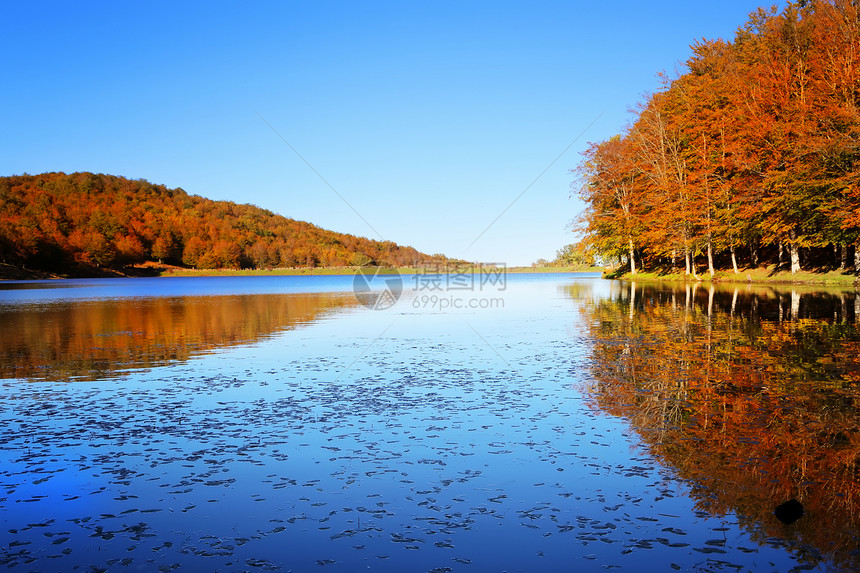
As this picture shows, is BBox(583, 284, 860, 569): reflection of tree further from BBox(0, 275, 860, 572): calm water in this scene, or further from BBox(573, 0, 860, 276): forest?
BBox(573, 0, 860, 276): forest

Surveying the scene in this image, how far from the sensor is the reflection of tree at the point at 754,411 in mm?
5309

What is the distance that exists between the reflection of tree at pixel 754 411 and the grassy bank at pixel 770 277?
2143 centimetres

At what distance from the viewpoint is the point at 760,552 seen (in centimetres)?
450

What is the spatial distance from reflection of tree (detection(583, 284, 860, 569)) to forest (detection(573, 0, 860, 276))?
17955 millimetres

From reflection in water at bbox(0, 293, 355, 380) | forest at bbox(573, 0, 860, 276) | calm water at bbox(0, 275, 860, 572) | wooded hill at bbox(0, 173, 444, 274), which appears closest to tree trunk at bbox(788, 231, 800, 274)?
forest at bbox(573, 0, 860, 276)

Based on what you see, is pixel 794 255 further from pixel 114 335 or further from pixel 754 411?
pixel 114 335

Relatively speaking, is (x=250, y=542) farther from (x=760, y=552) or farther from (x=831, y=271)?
(x=831, y=271)

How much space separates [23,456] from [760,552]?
8.06 m

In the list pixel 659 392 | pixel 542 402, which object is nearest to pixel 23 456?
pixel 542 402

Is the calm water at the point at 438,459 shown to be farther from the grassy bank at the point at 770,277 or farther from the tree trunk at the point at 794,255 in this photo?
the tree trunk at the point at 794,255

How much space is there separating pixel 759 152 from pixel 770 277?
10349 millimetres

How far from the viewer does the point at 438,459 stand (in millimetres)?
6820

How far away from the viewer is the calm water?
4.68m

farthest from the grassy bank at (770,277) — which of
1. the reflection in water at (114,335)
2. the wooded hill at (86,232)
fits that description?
the wooded hill at (86,232)
